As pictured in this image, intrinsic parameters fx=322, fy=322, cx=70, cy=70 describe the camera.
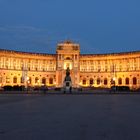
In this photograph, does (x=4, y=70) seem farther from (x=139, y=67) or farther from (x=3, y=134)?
(x=3, y=134)

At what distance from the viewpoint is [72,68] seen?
13412 cm

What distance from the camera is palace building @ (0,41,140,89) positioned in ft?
402

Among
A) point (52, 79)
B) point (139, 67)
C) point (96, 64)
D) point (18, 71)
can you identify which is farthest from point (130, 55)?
point (18, 71)

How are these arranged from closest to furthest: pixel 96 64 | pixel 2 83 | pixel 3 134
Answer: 1. pixel 3 134
2. pixel 2 83
3. pixel 96 64

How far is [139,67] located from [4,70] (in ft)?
168

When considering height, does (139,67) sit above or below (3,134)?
above

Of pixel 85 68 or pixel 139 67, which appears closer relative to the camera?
pixel 139 67

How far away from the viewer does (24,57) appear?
126m

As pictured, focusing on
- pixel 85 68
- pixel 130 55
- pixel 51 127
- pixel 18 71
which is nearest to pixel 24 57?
pixel 18 71

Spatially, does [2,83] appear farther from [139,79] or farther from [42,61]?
[139,79]

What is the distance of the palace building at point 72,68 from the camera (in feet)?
402

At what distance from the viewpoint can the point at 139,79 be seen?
121750 mm

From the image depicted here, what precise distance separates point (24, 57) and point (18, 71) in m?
5.97

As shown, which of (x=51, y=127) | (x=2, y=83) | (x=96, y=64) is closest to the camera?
(x=51, y=127)
